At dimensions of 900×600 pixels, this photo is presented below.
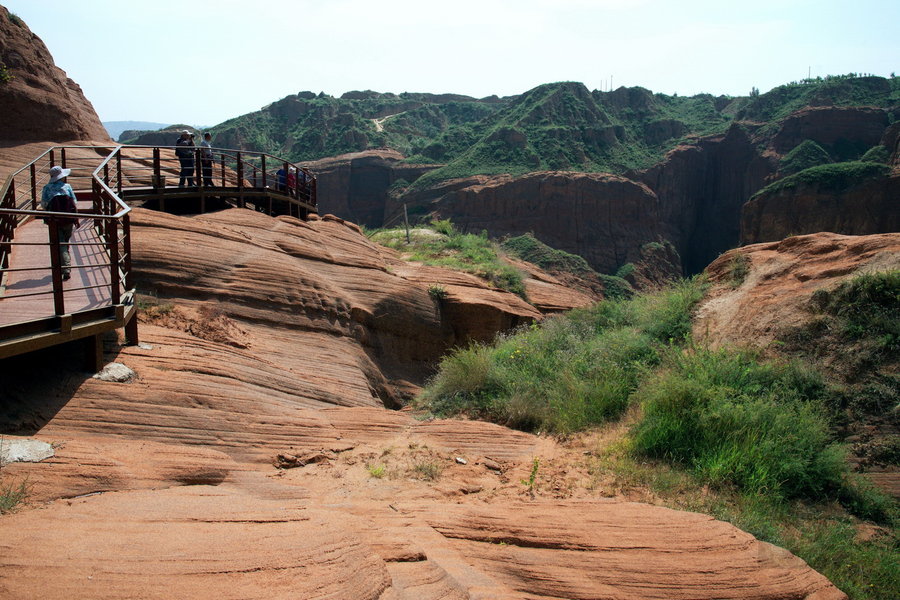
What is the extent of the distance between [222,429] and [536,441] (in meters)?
3.94

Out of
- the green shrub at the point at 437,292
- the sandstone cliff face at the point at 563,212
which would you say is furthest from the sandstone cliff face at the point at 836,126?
the green shrub at the point at 437,292

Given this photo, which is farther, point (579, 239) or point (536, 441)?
point (579, 239)

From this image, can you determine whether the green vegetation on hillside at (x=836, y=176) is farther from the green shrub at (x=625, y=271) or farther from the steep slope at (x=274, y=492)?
the steep slope at (x=274, y=492)

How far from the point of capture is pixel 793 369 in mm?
8352

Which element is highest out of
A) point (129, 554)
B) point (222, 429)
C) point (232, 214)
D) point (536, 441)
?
point (232, 214)

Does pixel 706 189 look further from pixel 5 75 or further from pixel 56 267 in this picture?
pixel 56 267

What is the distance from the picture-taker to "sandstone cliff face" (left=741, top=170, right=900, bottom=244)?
38031 mm

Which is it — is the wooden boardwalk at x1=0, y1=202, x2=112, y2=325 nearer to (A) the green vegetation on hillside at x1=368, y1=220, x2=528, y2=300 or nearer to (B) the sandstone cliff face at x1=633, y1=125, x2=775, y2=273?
(A) the green vegetation on hillside at x1=368, y1=220, x2=528, y2=300

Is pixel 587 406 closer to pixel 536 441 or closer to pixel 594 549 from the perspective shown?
pixel 536 441

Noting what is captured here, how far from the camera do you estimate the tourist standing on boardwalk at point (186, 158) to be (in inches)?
593

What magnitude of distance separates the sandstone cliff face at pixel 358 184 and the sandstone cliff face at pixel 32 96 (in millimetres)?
43849

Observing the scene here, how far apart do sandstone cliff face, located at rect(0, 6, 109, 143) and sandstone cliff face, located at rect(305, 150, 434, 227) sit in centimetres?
4385

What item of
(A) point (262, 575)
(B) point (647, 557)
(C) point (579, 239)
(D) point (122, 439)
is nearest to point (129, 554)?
(A) point (262, 575)

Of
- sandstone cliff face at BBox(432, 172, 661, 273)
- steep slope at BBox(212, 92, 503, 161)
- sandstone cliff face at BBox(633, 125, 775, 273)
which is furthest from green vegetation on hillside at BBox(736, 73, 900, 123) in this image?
steep slope at BBox(212, 92, 503, 161)
